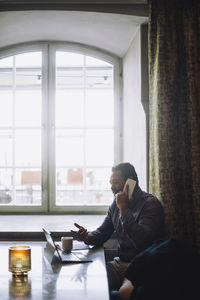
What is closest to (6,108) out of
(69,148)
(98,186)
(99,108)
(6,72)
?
(6,72)

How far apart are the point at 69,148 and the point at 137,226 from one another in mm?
1637

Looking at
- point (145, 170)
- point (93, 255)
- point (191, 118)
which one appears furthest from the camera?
point (145, 170)

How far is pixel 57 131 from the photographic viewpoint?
11.6ft

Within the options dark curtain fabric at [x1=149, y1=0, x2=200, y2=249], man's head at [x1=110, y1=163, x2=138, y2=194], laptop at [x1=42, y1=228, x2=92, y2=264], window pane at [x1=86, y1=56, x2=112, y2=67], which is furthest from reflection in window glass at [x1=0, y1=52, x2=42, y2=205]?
laptop at [x1=42, y1=228, x2=92, y2=264]

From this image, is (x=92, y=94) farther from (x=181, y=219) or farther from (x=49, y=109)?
(x=181, y=219)

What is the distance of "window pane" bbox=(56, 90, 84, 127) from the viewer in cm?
354

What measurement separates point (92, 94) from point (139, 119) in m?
0.75

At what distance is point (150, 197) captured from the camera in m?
2.27

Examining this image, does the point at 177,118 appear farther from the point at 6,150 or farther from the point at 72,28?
the point at 6,150

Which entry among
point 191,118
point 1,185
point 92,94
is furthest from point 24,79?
point 191,118

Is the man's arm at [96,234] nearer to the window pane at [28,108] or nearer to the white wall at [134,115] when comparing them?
the white wall at [134,115]

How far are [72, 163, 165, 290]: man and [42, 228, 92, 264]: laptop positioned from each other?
0.21 meters

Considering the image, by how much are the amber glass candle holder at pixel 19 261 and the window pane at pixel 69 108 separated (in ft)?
6.56

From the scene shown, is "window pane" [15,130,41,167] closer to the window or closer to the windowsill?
the window
